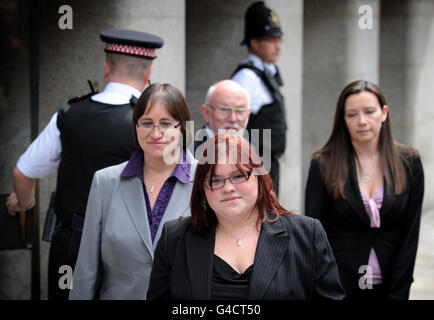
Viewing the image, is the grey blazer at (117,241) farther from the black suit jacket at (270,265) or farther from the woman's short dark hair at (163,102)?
the black suit jacket at (270,265)

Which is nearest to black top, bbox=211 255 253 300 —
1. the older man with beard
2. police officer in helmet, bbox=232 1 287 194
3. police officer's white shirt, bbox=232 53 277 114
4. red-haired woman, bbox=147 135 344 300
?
red-haired woman, bbox=147 135 344 300

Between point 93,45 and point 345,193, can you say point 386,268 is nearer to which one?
point 345,193

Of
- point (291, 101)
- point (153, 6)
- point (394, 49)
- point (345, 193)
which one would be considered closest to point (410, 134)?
point (394, 49)

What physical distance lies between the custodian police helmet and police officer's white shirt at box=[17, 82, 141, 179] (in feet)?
9.67

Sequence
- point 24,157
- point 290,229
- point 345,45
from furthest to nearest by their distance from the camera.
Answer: point 345,45, point 24,157, point 290,229

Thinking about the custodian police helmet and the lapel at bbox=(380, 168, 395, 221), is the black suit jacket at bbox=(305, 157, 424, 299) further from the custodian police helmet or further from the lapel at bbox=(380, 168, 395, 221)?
the custodian police helmet

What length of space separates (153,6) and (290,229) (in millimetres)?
3600

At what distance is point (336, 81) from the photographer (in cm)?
1043

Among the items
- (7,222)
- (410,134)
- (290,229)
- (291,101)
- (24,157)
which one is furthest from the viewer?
(410,134)

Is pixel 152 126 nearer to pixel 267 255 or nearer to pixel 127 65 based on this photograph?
pixel 127 65

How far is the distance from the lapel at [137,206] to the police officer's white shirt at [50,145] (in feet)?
2.78

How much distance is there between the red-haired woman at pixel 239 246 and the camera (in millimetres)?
3217

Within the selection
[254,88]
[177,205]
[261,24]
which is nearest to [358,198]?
[177,205]

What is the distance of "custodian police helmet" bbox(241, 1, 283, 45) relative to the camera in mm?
7641
